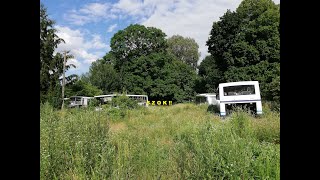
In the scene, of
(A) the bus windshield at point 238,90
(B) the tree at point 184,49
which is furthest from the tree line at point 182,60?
(A) the bus windshield at point 238,90

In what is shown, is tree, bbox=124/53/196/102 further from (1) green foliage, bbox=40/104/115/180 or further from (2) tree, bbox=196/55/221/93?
(1) green foliage, bbox=40/104/115/180

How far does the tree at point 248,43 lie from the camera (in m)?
35.9

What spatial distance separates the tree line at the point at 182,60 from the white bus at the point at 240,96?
371 cm

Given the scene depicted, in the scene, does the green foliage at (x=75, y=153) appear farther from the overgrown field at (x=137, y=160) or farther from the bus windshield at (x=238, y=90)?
the bus windshield at (x=238, y=90)

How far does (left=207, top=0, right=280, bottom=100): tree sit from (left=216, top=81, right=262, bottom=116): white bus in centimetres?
1424

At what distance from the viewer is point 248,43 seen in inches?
1501

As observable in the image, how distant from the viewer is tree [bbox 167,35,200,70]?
2606 inches

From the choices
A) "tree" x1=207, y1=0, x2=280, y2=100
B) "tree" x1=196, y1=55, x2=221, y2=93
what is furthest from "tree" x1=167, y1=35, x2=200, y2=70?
"tree" x1=207, y1=0, x2=280, y2=100

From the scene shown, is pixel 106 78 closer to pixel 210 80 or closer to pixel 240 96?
pixel 210 80

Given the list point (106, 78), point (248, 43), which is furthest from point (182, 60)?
point (248, 43)
